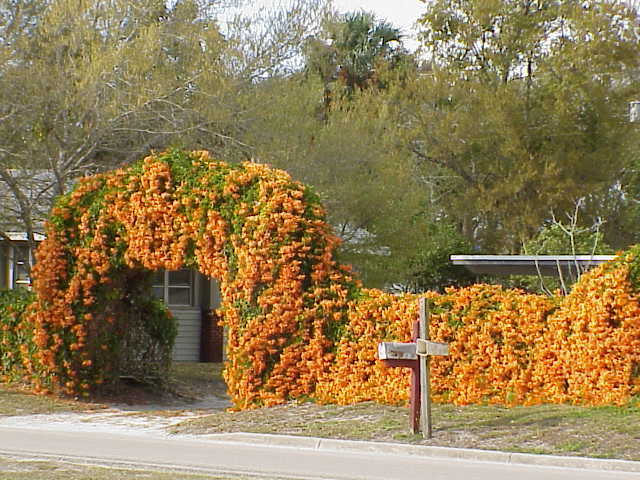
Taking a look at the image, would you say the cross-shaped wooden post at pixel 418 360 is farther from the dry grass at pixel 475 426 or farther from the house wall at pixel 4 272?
the house wall at pixel 4 272

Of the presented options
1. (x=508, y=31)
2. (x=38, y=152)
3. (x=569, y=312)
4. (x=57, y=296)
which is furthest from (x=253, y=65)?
(x=508, y=31)

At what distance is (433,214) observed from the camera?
35344 mm

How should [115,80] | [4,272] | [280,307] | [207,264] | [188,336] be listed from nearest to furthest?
[280,307] < [207,264] < [115,80] < [4,272] < [188,336]

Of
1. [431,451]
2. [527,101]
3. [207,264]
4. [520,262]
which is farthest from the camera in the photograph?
[527,101]

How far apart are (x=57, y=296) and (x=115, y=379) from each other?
1.90m

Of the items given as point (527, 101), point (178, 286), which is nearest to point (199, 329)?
point (178, 286)

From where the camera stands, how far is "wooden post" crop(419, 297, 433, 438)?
494 inches

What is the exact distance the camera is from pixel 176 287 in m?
27.7

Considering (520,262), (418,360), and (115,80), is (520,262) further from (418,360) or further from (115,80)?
(115,80)

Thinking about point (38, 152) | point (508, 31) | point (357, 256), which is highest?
point (508, 31)

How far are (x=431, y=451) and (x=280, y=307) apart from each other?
→ 4.17 m

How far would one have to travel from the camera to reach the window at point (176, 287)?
2753 centimetres

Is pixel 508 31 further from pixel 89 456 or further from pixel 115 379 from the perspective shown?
pixel 89 456

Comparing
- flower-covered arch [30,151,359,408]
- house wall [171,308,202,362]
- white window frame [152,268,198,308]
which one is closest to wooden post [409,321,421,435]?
flower-covered arch [30,151,359,408]
